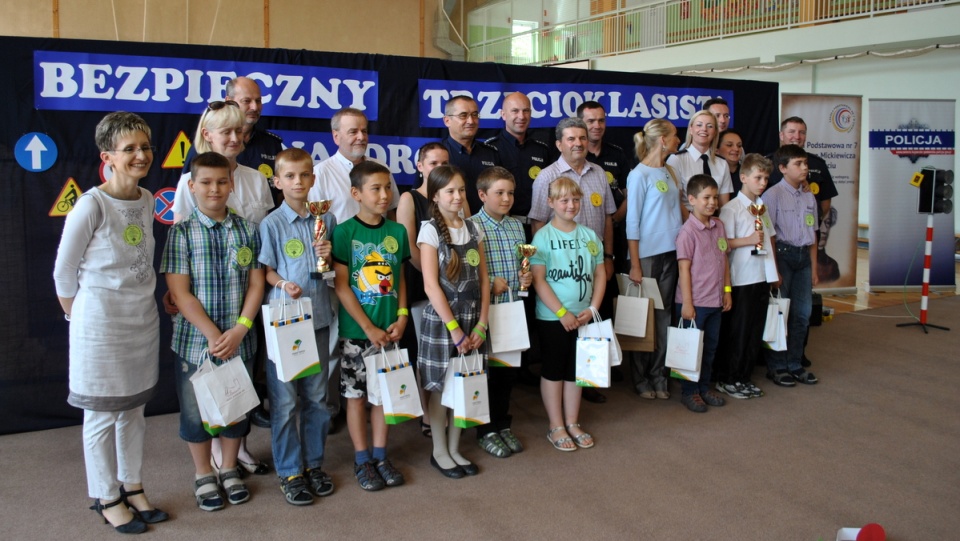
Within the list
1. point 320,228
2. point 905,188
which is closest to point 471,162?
point 320,228

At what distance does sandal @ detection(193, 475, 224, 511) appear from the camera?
8.95ft

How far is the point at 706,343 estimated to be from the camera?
13.5 ft

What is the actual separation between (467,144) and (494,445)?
1592 millimetres

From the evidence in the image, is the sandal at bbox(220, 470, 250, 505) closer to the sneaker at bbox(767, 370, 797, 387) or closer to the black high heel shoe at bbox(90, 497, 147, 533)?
the black high heel shoe at bbox(90, 497, 147, 533)

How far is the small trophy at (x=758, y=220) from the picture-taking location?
4082mm

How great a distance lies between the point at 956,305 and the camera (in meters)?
7.29

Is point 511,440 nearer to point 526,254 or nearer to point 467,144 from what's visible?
point 526,254

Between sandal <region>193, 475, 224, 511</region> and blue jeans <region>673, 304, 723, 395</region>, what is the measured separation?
2.63 m

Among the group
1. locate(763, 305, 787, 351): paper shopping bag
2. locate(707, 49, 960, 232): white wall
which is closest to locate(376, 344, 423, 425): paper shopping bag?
locate(763, 305, 787, 351): paper shopping bag

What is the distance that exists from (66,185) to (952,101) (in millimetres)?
8502

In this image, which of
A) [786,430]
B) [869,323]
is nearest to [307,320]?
[786,430]

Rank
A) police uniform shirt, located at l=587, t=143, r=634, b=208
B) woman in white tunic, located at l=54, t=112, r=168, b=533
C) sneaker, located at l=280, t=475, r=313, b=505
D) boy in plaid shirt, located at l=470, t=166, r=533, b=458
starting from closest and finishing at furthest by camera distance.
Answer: woman in white tunic, located at l=54, t=112, r=168, b=533
sneaker, located at l=280, t=475, r=313, b=505
boy in plaid shirt, located at l=470, t=166, r=533, b=458
police uniform shirt, located at l=587, t=143, r=634, b=208

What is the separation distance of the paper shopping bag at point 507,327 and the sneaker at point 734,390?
1713 mm

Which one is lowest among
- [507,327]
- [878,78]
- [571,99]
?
[507,327]
